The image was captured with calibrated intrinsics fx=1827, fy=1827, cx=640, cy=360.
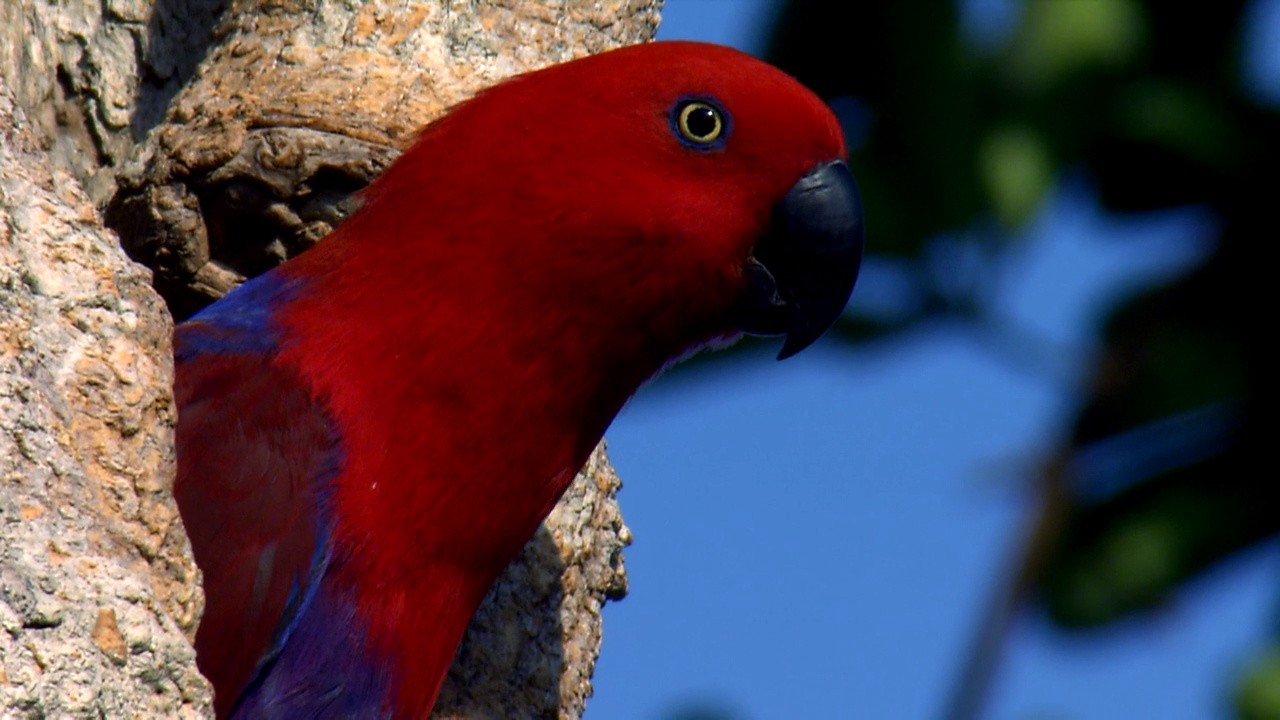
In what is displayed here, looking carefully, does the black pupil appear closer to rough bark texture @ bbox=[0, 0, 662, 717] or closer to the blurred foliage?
rough bark texture @ bbox=[0, 0, 662, 717]

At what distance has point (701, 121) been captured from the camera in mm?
3324

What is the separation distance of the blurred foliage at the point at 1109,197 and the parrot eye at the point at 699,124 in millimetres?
1776

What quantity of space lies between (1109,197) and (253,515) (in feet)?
17.1

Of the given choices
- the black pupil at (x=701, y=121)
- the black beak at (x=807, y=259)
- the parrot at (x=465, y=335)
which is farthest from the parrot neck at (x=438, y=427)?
the black pupil at (x=701, y=121)

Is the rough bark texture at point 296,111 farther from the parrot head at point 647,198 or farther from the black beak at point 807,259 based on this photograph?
the black beak at point 807,259

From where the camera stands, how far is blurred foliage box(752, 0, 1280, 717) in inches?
215

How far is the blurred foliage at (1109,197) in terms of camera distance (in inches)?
215

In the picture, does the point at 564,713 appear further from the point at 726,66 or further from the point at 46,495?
the point at 46,495

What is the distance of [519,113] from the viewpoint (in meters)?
3.34

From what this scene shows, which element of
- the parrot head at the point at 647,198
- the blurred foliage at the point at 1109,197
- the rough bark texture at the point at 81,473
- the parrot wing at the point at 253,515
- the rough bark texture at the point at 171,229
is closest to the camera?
the rough bark texture at the point at 81,473

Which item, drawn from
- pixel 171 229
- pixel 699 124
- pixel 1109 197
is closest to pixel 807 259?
pixel 699 124

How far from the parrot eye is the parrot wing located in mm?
835

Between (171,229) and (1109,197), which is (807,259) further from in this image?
(1109,197)

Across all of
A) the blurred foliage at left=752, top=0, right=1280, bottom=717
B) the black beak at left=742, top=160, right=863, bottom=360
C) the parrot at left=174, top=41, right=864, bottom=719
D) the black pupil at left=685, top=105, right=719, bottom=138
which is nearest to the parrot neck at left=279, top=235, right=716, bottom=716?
the parrot at left=174, top=41, right=864, bottom=719
